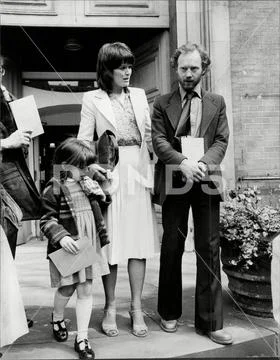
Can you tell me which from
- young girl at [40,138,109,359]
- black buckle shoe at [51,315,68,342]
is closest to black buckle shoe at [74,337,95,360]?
young girl at [40,138,109,359]

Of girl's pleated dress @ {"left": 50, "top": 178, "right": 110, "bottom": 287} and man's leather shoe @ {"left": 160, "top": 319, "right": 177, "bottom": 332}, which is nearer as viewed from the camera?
girl's pleated dress @ {"left": 50, "top": 178, "right": 110, "bottom": 287}

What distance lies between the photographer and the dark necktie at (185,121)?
9.65 ft

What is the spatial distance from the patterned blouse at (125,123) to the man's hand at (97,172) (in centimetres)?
26

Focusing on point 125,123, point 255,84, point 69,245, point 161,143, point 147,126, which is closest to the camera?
point 69,245

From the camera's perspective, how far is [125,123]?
301cm

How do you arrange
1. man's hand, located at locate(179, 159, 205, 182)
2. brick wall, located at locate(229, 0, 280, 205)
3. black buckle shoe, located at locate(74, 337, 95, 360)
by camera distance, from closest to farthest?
black buckle shoe, located at locate(74, 337, 95, 360)
man's hand, located at locate(179, 159, 205, 182)
brick wall, located at locate(229, 0, 280, 205)

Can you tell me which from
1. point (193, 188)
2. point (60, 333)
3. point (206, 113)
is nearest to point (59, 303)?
point (60, 333)

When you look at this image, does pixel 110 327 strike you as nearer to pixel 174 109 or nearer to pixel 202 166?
pixel 202 166

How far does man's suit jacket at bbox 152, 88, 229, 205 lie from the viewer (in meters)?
2.88

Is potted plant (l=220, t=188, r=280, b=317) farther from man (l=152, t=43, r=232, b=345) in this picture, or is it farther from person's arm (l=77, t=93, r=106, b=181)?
person's arm (l=77, t=93, r=106, b=181)

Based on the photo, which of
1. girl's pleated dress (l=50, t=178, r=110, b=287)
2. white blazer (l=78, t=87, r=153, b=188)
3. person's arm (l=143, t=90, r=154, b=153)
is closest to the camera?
girl's pleated dress (l=50, t=178, r=110, b=287)

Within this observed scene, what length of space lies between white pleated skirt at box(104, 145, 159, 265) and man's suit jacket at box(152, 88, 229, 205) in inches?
5.7

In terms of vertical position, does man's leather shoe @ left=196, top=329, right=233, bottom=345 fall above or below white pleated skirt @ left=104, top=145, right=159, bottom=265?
below

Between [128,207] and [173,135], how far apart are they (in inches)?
21.6
